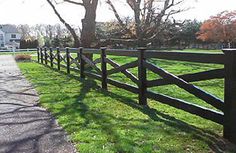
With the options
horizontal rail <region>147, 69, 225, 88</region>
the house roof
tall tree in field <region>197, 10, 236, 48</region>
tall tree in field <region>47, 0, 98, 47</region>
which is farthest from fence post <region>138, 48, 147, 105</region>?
the house roof

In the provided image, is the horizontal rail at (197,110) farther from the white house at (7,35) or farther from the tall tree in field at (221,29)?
the white house at (7,35)

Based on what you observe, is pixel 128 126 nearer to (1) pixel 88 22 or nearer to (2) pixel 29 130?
(2) pixel 29 130

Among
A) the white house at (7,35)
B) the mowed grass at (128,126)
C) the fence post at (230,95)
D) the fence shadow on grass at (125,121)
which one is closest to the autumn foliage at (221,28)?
the white house at (7,35)

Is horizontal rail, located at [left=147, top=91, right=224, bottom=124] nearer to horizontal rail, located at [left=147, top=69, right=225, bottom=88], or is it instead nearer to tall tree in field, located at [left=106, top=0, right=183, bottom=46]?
horizontal rail, located at [left=147, top=69, right=225, bottom=88]

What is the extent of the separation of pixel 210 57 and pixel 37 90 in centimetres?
652

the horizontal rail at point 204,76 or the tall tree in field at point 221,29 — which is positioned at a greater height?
the tall tree in field at point 221,29

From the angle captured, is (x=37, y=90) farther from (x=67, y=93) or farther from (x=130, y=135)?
(x=130, y=135)

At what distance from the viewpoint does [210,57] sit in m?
5.55

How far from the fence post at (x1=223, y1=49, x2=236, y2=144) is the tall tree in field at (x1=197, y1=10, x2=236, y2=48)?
6989 cm

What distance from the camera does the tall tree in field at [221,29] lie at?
237ft

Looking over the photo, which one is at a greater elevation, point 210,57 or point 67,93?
point 210,57

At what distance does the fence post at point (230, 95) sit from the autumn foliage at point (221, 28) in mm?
69887

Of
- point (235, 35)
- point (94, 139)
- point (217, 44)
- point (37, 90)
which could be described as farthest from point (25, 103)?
point (217, 44)

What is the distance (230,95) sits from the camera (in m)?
5.05
